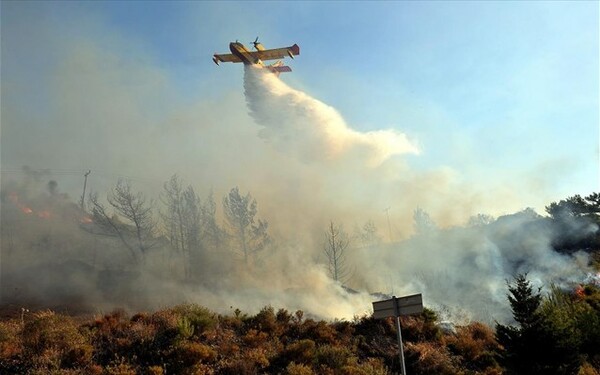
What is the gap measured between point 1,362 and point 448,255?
47.2 m

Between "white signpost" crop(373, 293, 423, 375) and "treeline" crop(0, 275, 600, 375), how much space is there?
466 cm

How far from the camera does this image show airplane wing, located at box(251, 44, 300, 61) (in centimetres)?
3422

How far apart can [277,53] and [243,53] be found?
2903 mm

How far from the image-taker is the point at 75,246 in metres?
52.6

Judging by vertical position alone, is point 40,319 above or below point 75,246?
below

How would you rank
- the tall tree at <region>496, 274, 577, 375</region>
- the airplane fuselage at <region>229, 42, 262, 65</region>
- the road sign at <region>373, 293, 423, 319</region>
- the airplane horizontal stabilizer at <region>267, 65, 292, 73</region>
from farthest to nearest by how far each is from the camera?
the airplane horizontal stabilizer at <region>267, 65, 292, 73</region>, the airplane fuselage at <region>229, 42, 262, 65</region>, the tall tree at <region>496, 274, 577, 375</region>, the road sign at <region>373, 293, 423, 319</region>

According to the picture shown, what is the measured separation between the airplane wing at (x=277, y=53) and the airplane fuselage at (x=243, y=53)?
0.49 meters

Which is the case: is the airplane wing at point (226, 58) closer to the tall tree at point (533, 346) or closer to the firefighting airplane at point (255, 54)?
the firefighting airplane at point (255, 54)

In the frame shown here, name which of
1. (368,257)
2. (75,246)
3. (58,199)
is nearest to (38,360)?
(75,246)

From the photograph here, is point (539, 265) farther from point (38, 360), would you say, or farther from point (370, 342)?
point (38, 360)

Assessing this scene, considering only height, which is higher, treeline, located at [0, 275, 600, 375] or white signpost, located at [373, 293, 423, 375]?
white signpost, located at [373, 293, 423, 375]

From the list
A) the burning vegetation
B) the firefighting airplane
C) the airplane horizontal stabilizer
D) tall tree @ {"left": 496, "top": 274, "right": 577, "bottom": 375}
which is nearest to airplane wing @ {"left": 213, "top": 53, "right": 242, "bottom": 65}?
the firefighting airplane

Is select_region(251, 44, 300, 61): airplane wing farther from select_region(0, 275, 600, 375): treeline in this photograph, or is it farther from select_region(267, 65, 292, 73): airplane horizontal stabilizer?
select_region(0, 275, 600, 375): treeline

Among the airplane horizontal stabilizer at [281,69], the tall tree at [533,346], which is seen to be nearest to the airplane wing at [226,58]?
the airplane horizontal stabilizer at [281,69]
